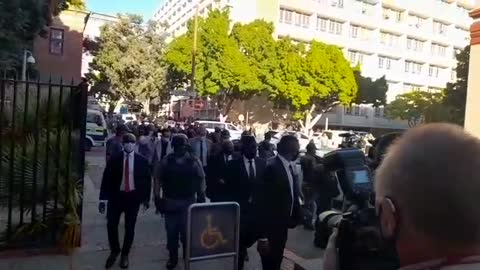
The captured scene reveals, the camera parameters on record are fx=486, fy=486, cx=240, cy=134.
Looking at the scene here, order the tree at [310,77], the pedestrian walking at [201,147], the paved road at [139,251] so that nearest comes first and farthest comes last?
the paved road at [139,251] → the pedestrian walking at [201,147] → the tree at [310,77]

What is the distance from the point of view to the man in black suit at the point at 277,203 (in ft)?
16.2

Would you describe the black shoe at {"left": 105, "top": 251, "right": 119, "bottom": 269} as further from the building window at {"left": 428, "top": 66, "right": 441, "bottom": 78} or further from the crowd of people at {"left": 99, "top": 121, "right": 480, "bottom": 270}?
the building window at {"left": 428, "top": 66, "right": 441, "bottom": 78}

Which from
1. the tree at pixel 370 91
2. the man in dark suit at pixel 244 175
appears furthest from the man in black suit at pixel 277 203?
the tree at pixel 370 91

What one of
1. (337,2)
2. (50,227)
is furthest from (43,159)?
(337,2)

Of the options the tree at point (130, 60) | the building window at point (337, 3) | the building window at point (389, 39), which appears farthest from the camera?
the building window at point (389, 39)

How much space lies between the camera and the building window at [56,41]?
1268 inches

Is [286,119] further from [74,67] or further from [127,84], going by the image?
[74,67]

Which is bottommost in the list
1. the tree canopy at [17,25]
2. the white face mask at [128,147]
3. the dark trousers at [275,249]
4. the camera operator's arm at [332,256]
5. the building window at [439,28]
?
the dark trousers at [275,249]

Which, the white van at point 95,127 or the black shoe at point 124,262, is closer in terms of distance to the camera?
the black shoe at point 124,262

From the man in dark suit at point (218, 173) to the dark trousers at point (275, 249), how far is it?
5.40ft

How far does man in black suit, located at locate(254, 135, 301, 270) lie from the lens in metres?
4.93

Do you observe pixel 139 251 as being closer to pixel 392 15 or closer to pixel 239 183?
pixel 239 183

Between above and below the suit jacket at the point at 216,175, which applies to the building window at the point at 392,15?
above

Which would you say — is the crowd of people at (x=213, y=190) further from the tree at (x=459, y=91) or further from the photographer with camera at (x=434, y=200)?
the tree at (x=459, y=91)
